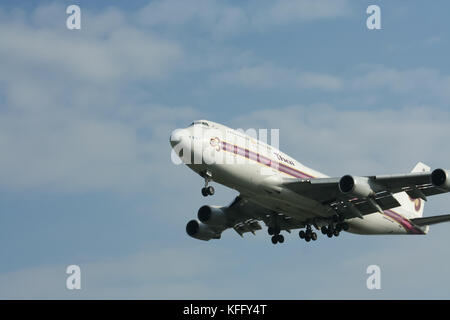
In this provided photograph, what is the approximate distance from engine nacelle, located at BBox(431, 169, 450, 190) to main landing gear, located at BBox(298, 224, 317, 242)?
10344mm

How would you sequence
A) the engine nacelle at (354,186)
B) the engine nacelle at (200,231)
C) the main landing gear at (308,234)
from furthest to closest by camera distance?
1. the engine nacelle at (200,231)
2. the main landing gear at (308,234)
3. the engine nacelle at (354,186)

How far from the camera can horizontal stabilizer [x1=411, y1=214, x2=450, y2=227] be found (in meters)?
54.4

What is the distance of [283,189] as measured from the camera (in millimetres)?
48219

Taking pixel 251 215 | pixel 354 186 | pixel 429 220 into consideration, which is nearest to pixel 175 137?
pixel 354 186

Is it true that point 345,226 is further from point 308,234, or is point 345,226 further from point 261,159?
point 261,159

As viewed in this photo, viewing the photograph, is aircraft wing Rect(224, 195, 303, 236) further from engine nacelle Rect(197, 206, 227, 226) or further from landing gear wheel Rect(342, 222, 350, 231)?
landing gear wheel Rect(342, 222, 350, 231)

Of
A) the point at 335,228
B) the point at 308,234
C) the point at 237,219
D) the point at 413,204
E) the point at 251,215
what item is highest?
the point at 413,204

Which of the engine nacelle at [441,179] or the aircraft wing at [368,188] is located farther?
the aircraft wing at [368,188]

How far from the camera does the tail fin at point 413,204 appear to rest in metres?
59.7

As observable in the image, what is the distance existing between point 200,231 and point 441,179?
18.9m

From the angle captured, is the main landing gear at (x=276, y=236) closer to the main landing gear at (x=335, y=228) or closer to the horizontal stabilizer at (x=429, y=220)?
the main landing gear at (x=335, y=228)

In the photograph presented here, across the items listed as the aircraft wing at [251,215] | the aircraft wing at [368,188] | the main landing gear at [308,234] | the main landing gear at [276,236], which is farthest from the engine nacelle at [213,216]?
the aircraft wing at [368,188]

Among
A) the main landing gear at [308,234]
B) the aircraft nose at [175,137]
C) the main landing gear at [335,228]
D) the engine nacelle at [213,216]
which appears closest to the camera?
the aircraft nose at [175,137]
